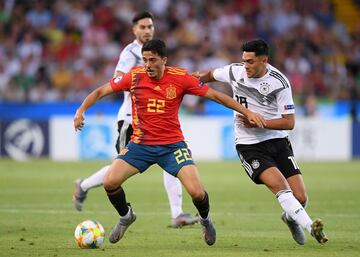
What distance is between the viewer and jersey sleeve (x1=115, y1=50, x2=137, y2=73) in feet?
35.8

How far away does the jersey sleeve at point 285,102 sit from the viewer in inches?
359

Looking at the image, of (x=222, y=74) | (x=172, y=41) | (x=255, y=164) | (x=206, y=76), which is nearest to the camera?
(x=255, y=164)

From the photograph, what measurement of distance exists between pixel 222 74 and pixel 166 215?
3072 mm

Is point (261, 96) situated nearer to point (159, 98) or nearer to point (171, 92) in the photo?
point (171, 92)

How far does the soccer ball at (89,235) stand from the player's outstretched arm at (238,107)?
5.92ft

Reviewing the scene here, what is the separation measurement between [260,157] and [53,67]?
15.5m

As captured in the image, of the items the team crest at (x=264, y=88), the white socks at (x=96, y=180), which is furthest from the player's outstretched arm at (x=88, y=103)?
the white socks at (x=96, y=180)

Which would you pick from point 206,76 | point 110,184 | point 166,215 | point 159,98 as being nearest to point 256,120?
point 159,98

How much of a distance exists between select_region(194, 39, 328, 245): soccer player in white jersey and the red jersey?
0.65 metres

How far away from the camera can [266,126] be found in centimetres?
888

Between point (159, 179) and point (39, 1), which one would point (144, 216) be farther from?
point (39, 1)

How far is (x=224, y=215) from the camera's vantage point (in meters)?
11.9

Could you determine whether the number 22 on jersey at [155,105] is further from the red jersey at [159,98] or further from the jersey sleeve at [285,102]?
the jersey sleeve at [285,102]

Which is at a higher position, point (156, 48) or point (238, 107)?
point (156, 48)
